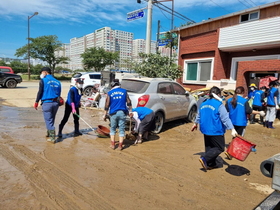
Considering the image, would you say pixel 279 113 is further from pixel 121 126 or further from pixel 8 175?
pixel 8 175

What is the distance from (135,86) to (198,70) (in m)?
9.79

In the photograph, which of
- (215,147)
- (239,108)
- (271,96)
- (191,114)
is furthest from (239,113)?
(271,96)

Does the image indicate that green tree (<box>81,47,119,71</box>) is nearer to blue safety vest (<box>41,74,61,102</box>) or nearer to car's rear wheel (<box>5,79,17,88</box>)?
car's rear wheel (<box>5,79,17,88</box>)

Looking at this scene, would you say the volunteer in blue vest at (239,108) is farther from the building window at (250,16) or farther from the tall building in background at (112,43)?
the tall building in background at (112,43)

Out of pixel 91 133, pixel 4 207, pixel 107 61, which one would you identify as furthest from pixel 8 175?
pixel 107 61

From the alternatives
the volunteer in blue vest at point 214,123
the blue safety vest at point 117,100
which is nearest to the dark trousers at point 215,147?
the volunteer in blue vest at point 214,123

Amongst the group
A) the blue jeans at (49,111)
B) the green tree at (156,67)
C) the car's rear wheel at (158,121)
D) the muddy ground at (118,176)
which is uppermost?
the green tree at (156,67)

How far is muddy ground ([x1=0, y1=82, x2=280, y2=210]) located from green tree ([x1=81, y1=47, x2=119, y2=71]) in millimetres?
40052

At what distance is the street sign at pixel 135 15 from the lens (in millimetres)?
14305

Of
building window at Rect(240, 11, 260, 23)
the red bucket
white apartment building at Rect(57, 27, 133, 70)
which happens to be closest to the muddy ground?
the red bucket

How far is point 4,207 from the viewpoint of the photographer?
8.70 feet

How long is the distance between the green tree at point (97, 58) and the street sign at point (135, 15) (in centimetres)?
3011

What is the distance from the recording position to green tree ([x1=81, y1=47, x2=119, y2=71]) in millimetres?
44219

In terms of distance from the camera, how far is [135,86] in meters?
6.35
